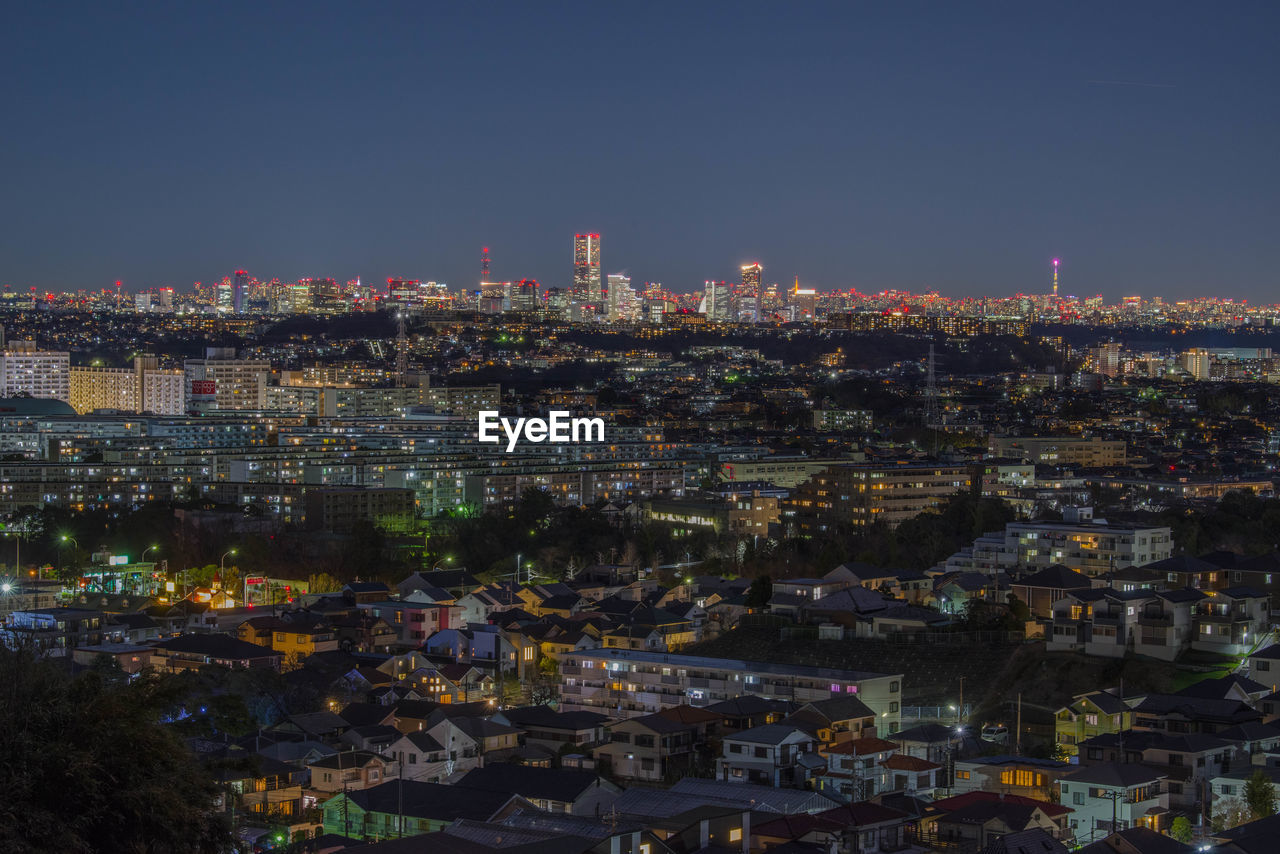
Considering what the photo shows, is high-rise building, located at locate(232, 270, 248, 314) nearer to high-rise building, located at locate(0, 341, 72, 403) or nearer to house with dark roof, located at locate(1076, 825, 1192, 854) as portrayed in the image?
high-rise building, located at locate(0, 341, 72, 403)

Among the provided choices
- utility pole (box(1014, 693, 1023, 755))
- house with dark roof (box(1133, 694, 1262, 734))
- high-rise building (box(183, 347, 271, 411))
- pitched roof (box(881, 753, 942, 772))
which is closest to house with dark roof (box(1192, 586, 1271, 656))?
house with dark roof (box(1133, 694, 1262, 734))

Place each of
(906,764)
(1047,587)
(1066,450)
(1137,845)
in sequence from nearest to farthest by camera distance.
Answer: (1137,845) < (906,764) < (1047,587) < (1066,450)

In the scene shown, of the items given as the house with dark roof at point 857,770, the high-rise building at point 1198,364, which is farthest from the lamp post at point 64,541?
the high-rise building at point 1198,364

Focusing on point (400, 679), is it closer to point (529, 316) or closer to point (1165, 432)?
point (1165, 432)

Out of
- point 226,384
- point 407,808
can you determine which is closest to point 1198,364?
point 226,384

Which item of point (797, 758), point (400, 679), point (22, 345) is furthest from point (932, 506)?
point (22, 345)

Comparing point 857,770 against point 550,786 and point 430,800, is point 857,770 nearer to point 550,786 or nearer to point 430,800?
point 550,786
